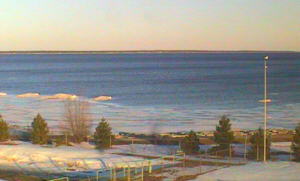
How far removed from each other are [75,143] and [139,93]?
4835 cm

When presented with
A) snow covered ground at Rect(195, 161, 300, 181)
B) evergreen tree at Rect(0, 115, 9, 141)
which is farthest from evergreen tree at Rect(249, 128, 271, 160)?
evergreen tree at Rect(0, 115, 9, 141)

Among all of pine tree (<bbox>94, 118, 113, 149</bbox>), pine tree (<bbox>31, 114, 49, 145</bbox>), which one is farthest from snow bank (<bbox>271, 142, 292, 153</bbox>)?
pine tree (<bbox>31, 114, 49, 145</bbox>)

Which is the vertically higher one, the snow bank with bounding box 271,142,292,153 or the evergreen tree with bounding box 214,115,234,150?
the evergreen tree with bounding box 214,115,234,150

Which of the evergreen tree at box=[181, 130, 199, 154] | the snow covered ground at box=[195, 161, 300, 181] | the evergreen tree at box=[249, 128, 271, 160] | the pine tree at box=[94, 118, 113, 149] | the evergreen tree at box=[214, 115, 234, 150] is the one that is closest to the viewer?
the snow covered ground at box=[195, 161, 300, 181]

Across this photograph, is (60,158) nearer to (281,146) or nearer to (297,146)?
(297,146)

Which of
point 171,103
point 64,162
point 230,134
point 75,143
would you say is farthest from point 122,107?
point 64,162

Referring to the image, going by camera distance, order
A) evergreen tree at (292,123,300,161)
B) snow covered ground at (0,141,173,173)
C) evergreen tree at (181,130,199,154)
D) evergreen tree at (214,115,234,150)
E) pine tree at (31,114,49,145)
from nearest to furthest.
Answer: snow covered ground at (0,141,173,173) → evergreen tree at (292,123,300,161) → evergreen tree at (181,130,199,154) → evergreen tree at (214,115,234,150) → pine tree at (31,114,49,145)

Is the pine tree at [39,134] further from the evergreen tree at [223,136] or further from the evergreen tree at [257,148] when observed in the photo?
the evergreen tree at [257,148]

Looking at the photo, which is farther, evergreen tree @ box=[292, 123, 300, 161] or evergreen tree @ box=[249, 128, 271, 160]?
evergreen tree @ box=[249, 128, 271, 160]

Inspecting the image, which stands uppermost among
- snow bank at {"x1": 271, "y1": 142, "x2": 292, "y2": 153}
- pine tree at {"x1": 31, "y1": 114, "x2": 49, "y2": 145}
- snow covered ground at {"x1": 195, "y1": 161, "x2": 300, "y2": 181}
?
pine tree at {"x1": 31, "y1": 114, "x2": 49, "y2": 145}

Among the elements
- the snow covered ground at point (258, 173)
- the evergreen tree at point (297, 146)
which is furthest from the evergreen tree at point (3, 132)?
the evergreen tree at point (297, 146)

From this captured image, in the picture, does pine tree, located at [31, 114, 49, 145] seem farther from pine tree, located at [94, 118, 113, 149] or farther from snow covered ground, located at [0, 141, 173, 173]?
pine tree, located at [94, 118, 113, 149]

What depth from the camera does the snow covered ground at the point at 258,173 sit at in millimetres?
23250

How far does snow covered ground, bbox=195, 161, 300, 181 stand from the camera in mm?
23250
